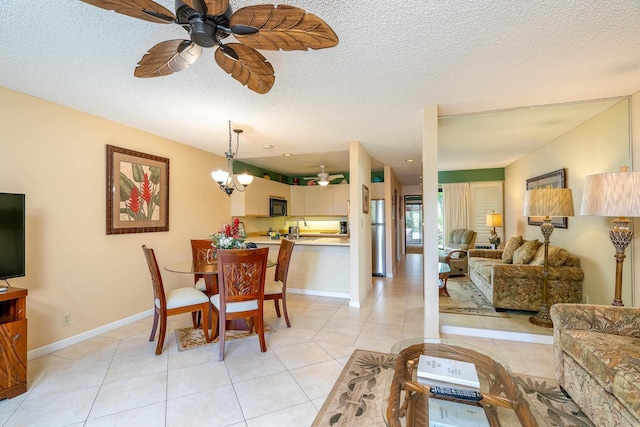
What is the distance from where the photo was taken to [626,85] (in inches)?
91.8

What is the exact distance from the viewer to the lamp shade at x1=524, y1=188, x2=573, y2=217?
2.82 m

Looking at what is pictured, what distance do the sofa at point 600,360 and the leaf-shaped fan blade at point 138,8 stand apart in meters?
2.75

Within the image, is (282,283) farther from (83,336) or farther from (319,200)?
(319,200)

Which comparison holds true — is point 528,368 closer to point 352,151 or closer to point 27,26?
point 352,151

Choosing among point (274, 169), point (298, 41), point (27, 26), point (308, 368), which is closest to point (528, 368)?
point (308, 368)

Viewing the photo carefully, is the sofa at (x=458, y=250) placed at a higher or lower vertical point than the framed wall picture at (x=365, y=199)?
lower

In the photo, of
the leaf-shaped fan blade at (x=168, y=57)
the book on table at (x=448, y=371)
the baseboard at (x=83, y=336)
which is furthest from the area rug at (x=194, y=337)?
the leaf-shaped fan blade at (x=168, y=57)

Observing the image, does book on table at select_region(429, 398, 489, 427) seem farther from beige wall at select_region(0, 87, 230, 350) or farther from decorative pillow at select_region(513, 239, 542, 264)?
beige wall at select_region(0, 87, 230, 350)

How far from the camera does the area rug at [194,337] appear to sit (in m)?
2.78

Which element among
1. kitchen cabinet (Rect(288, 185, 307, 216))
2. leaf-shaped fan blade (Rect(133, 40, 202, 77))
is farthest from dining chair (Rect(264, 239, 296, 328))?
kitchen cabinet (Rect(288, 185, 307, 216))

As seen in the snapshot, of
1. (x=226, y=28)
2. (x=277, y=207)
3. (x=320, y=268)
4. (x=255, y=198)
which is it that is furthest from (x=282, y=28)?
(x=277, y=207)

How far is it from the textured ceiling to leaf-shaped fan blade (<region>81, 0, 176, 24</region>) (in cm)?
36

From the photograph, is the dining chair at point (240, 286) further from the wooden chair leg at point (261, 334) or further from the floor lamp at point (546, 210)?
the floor lamp at point (546, 210)

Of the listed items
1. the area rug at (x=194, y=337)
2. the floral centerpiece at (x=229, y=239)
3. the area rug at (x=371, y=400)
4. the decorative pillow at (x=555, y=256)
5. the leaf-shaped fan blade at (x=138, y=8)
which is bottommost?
the area rug at (x=194, y=337)
